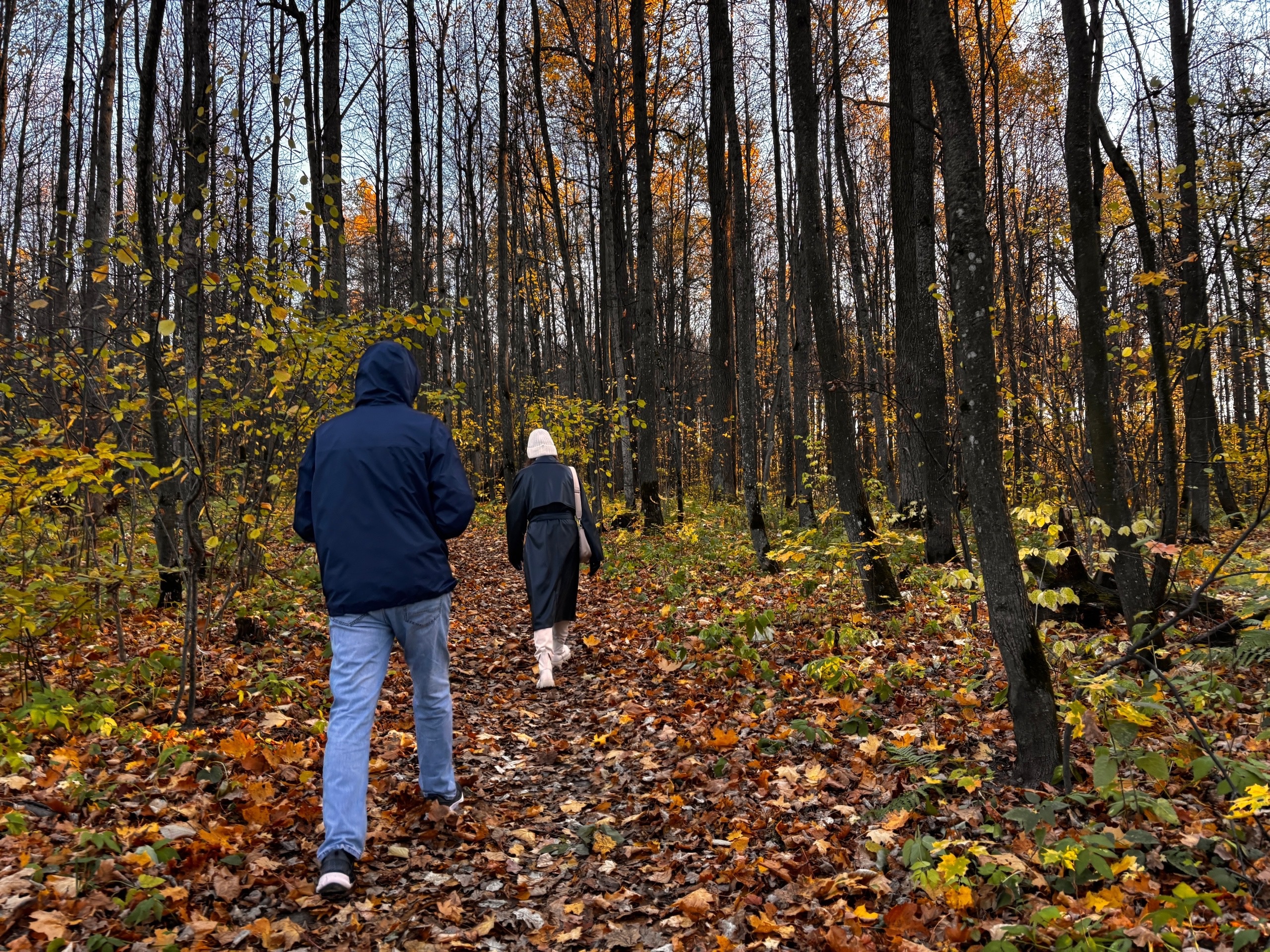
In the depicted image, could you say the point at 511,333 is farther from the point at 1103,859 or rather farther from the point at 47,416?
the point at 1103,859

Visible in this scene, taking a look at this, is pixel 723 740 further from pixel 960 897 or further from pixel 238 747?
pixel 238 747

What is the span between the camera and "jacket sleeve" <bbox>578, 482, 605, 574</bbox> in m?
6.38

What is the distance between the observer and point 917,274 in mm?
8609

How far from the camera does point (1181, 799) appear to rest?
127 inches

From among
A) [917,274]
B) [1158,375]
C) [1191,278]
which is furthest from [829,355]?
[1191,278]

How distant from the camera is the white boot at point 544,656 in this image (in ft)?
19.4

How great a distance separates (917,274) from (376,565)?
7878 mm

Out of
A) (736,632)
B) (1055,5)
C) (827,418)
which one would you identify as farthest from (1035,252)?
(736,632)

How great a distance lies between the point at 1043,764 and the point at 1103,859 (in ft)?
2.79

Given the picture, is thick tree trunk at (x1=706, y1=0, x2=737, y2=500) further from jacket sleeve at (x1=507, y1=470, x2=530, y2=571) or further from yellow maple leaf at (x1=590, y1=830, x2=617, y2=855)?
yellow maple leaf at (x1=590, y1=830, x2=617, y2=855)

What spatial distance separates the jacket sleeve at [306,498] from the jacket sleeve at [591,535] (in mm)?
3198

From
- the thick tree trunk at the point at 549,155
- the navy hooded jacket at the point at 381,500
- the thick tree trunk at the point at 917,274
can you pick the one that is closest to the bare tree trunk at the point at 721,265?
the thick tree trunk at the point at 917,274

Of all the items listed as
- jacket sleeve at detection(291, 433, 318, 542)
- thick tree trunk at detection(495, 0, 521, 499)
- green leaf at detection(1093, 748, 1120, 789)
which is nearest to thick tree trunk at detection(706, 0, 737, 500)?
thick tree trunk at detection(495, 0, 521, 499)

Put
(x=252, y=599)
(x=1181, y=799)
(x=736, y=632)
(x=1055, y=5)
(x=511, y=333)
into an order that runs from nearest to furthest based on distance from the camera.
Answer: (x=1181, y=799)
(x=736, y=632)
(x=252, y=599)
(x=1055, y=5)
(x=511, y=333)
